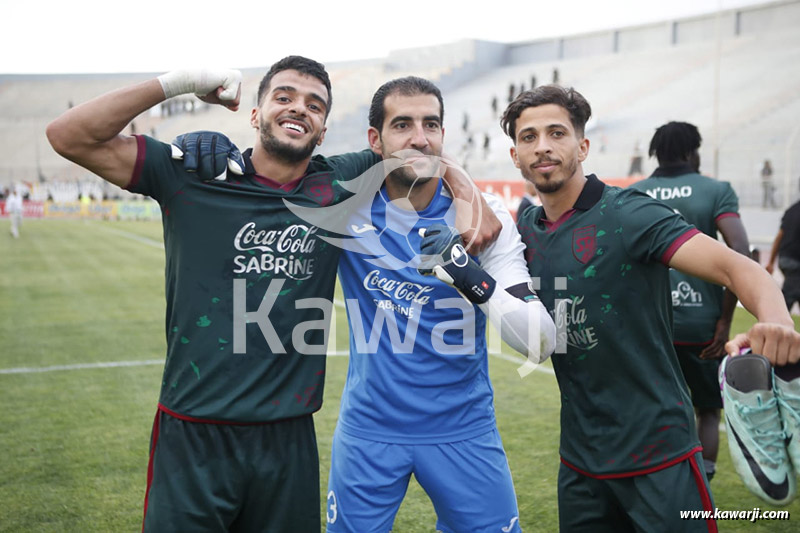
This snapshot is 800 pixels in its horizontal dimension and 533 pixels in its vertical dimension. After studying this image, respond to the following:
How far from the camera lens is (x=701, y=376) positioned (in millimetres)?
4965

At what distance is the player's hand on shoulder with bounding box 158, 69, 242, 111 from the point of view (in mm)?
2691

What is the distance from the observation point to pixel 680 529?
2641mm

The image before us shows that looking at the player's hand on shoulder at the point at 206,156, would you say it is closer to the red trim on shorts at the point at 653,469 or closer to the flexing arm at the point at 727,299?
the red trim on shorts at the point at 653,469

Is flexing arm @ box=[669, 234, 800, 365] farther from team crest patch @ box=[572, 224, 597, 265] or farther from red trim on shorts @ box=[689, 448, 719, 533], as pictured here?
red trim on shorts @ box=[689, 448, 719, 533]

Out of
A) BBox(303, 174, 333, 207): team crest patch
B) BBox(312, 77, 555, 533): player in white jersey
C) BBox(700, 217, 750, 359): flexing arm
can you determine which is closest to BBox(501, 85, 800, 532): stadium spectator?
BBox(312, 77, 555, 533): player in white jersey

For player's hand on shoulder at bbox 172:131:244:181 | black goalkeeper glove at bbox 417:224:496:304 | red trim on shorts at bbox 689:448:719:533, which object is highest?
player's hand on shoulder at bbox 172:131:244:181

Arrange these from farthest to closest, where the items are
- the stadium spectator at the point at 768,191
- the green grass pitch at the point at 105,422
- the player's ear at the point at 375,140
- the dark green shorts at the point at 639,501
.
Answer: the stadium spectator at the point at 768,191 → the green grass pitch at the point at 105,422 → the player's ear at the point at 375,140 → the dark green shorts at the point at 639,501

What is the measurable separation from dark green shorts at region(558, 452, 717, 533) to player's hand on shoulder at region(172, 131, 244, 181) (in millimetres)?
1816

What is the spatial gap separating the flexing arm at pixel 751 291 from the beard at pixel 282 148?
4.82 feet

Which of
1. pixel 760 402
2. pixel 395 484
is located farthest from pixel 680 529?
pixel 395 484

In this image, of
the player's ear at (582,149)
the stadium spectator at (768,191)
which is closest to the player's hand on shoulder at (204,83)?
the player's ear at (582,149)

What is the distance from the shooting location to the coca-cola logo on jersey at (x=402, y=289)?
300 cm

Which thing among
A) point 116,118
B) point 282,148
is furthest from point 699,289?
point 116,118

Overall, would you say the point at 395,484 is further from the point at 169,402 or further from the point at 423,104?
the point at 423,104
